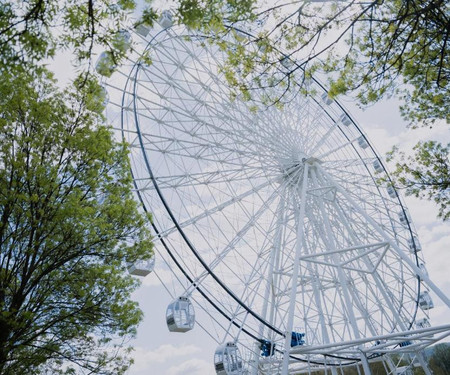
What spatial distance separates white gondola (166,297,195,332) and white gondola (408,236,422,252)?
40.3 feet

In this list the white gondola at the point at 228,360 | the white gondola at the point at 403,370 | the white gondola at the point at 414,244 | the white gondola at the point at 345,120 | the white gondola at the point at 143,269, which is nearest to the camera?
the white gondola at the point at 143,269

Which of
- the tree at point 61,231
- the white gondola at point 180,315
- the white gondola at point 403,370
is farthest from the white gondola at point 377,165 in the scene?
the tree at point 61,231

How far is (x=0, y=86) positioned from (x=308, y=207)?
1198 cm

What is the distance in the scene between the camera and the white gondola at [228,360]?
37.9ft

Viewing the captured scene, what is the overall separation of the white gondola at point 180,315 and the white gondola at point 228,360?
1.12m

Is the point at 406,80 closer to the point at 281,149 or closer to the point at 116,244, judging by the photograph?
the point at 116,244

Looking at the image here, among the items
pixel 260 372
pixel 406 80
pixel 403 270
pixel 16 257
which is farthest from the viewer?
pixel 403 270

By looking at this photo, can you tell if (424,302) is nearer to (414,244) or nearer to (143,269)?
(414,244)

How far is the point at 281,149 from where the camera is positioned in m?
16.4

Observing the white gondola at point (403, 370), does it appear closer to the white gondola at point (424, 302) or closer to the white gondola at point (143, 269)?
the white gondola at point (424, 302)

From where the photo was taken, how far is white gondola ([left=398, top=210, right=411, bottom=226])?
64.7 feet

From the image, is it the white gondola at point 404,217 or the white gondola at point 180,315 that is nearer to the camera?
the white gondola at point 180,315

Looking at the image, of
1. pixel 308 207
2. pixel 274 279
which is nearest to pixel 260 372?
pixel 274 279

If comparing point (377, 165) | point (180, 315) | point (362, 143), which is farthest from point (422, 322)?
point (180, 315)
